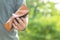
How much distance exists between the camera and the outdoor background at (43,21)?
1.52m

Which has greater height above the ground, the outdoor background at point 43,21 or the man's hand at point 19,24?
the outdoor background at point 43,21

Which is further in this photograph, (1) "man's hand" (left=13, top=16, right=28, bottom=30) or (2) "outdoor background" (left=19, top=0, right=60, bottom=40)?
(2) "outdoor background" (left=19, top=0, right=60, bottom=40)

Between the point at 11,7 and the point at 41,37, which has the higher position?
the point at 41,37

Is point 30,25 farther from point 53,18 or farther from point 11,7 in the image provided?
point 11,7

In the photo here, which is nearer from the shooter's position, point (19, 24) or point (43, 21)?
point (19, 24)

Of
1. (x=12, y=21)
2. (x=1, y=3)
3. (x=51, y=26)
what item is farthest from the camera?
(x=51, y=26)

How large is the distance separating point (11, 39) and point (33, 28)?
1.80ft

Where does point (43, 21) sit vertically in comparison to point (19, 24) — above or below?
above

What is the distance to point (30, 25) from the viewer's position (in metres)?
1.56

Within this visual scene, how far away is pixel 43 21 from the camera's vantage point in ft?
5.05

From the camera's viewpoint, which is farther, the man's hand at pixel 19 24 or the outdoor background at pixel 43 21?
the outdoor background at pixel 43 21

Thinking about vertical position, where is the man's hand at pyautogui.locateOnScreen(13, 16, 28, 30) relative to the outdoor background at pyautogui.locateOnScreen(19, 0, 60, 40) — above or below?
below

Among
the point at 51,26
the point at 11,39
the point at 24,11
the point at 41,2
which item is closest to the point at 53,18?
the point at 51,26

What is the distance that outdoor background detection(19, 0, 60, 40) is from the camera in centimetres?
152
